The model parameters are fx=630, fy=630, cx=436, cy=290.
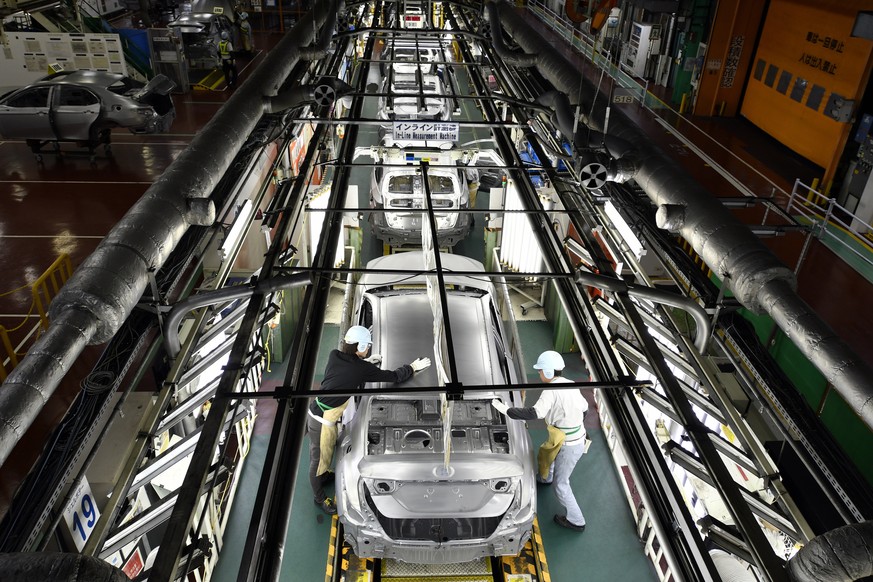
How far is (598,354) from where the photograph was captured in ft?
13.6

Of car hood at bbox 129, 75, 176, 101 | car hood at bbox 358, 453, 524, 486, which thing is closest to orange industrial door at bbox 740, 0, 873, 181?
car hood at bbox 358, 453, 524, 486

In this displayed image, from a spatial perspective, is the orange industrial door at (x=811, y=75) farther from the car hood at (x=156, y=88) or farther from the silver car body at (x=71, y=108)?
the silver car body at (x=71, y=108)

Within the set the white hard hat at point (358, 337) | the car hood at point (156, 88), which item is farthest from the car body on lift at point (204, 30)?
the white hard hat at point (358, 337)

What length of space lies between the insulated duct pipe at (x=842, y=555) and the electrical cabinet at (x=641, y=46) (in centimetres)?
1872

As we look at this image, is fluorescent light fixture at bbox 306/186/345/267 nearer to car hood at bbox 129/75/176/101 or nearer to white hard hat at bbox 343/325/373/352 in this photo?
white hard hat at bbox 343/325/373/352

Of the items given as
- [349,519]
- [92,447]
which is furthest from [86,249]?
[92,447]

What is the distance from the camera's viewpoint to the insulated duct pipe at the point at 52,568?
2.05m

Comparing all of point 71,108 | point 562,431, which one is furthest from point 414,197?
point 71,108

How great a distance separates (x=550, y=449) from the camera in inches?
257

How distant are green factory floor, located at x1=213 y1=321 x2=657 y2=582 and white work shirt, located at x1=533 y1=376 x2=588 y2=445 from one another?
3.26 feet

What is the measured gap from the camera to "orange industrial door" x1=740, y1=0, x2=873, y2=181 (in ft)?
37.4

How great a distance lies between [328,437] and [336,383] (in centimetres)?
82

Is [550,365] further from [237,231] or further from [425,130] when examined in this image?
[237,231]

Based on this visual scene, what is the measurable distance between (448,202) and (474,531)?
20.7ft
